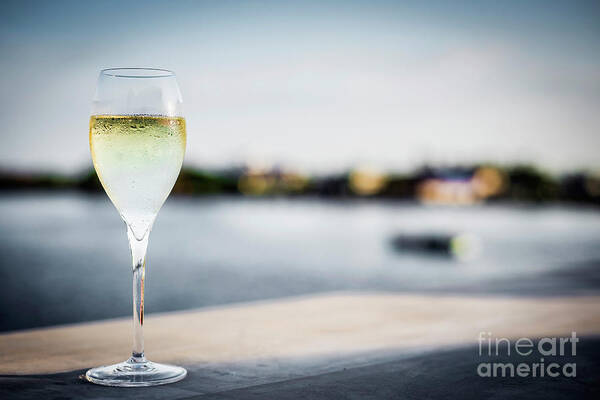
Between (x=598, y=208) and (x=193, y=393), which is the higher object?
(x=598, y=208)

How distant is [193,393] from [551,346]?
1522 mm

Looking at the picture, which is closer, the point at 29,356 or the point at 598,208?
the point at 29,356

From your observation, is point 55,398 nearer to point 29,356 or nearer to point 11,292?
point 29,356

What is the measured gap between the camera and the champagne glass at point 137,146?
2018 mm

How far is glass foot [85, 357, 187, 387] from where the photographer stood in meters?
2.09

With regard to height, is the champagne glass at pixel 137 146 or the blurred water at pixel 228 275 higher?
the champagne glass at pixel 137 146

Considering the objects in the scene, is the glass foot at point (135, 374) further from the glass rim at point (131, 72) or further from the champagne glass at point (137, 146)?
the glass rim at point (131, 72)

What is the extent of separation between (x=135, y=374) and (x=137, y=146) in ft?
2.29

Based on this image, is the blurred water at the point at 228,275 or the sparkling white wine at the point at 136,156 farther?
the blurred water at the point at 228,275

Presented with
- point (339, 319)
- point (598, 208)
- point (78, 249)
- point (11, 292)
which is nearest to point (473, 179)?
point (598, 208)

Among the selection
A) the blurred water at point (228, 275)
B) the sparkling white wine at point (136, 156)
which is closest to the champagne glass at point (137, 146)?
the sparkling white wine at point (136, 156)

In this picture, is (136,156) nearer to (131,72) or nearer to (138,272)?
(131,72)

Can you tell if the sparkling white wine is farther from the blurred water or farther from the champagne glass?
the blurred water

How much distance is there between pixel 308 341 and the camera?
9.45 ft
